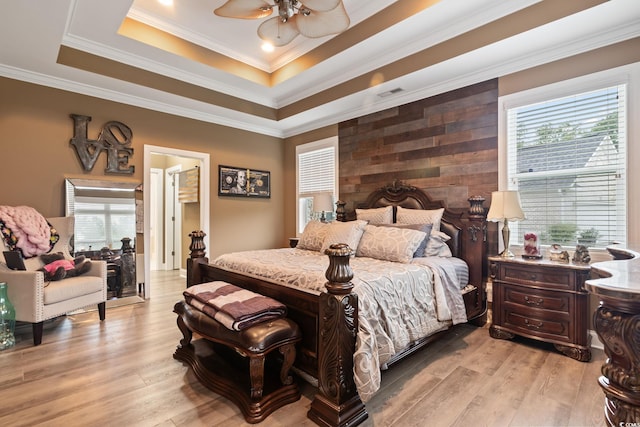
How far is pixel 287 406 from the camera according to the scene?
191cm

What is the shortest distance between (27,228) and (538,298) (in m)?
4.99

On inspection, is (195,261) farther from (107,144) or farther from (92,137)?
(92,137)

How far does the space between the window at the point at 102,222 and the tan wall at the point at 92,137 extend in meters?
0.23

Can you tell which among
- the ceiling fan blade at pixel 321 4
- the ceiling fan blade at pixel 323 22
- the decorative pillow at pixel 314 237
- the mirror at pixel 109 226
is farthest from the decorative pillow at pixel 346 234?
the mirror at pixel 109 226

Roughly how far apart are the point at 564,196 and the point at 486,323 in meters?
1.52

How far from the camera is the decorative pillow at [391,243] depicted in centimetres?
295

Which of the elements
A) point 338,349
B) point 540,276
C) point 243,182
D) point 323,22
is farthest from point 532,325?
point 243,182

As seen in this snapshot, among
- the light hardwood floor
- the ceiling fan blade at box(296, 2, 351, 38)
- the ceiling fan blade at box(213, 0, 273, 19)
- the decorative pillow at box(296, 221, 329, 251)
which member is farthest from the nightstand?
the ceiling fan blade at box(213, 0, 273, 19)

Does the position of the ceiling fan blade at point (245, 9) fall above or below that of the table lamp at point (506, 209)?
above

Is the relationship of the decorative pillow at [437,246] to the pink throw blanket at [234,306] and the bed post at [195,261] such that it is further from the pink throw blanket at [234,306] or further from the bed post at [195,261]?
the bed post at [195,261]

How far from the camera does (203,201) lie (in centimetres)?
492

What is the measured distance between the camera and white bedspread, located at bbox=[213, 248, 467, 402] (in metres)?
1.83

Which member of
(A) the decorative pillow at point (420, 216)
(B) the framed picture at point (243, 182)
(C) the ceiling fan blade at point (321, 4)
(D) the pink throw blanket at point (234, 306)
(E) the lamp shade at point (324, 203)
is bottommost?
(D) the pink throw blanket at point (234, 306)

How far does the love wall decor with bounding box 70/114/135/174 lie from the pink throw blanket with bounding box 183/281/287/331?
8.59 feet
